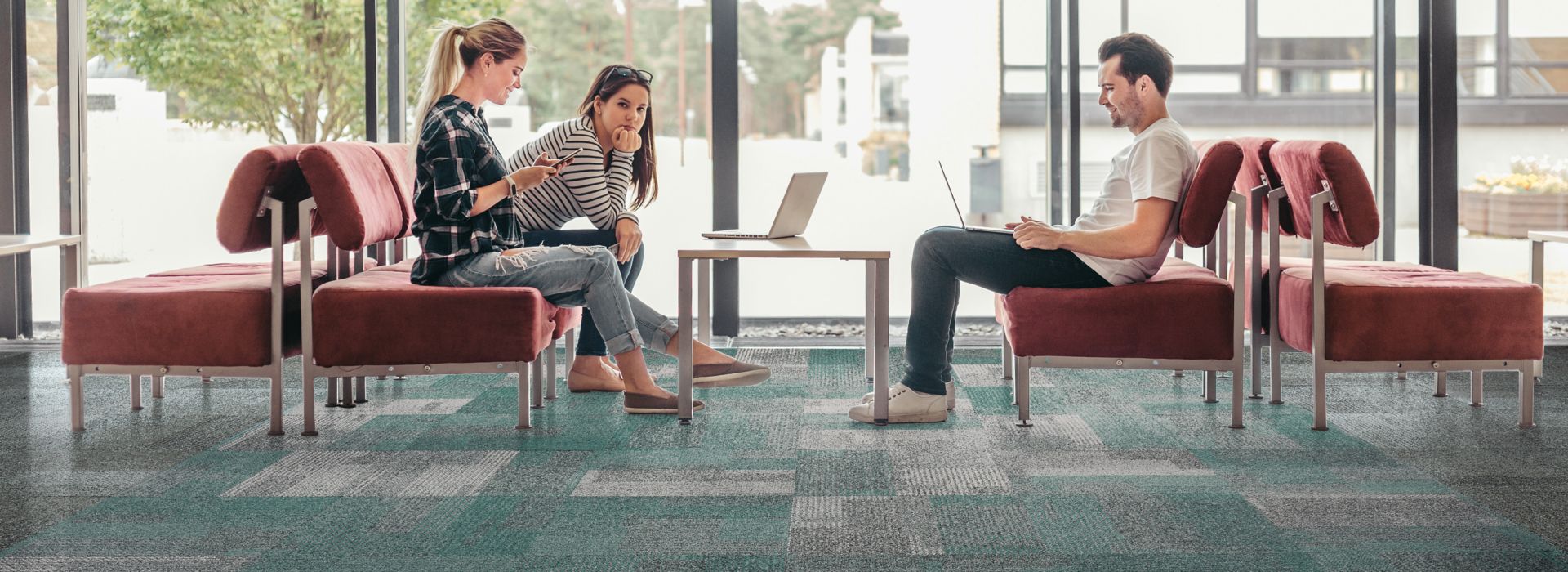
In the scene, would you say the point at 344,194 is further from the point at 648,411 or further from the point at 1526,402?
the point at 1526,402

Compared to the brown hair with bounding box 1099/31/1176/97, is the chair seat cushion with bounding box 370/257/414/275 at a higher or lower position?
lower

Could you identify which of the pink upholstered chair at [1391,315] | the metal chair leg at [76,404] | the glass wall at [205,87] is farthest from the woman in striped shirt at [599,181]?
the pink upholstered chair at [1391,315]

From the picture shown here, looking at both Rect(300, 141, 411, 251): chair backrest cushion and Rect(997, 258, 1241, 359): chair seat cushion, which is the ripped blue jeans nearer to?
Rect(300, 141, 411, 251): chair backrest cushion

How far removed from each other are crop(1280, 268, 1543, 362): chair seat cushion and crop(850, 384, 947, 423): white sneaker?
1.05 m

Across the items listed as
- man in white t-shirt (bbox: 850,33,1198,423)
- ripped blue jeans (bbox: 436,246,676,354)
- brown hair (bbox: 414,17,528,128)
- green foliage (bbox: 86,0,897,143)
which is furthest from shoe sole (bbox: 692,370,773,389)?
green foliage (bbox: 86,0,897,143)

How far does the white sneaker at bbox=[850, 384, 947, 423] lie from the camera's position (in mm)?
3711

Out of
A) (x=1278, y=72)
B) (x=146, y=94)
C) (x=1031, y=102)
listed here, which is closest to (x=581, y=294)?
(x=1031, y=102)

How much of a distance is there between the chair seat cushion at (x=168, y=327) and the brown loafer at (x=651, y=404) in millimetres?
986

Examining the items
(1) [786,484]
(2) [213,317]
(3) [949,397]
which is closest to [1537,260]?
(3) [949,397]

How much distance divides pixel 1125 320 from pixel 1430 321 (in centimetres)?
80

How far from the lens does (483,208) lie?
11.5 ft

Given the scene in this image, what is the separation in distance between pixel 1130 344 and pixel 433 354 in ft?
6.02

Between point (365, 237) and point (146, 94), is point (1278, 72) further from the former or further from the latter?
point (146, 94)

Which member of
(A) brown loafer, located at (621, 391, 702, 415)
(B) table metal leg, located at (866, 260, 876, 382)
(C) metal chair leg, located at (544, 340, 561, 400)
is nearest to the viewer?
(A) brown loafer, located at (621, 391, 702, 415)
